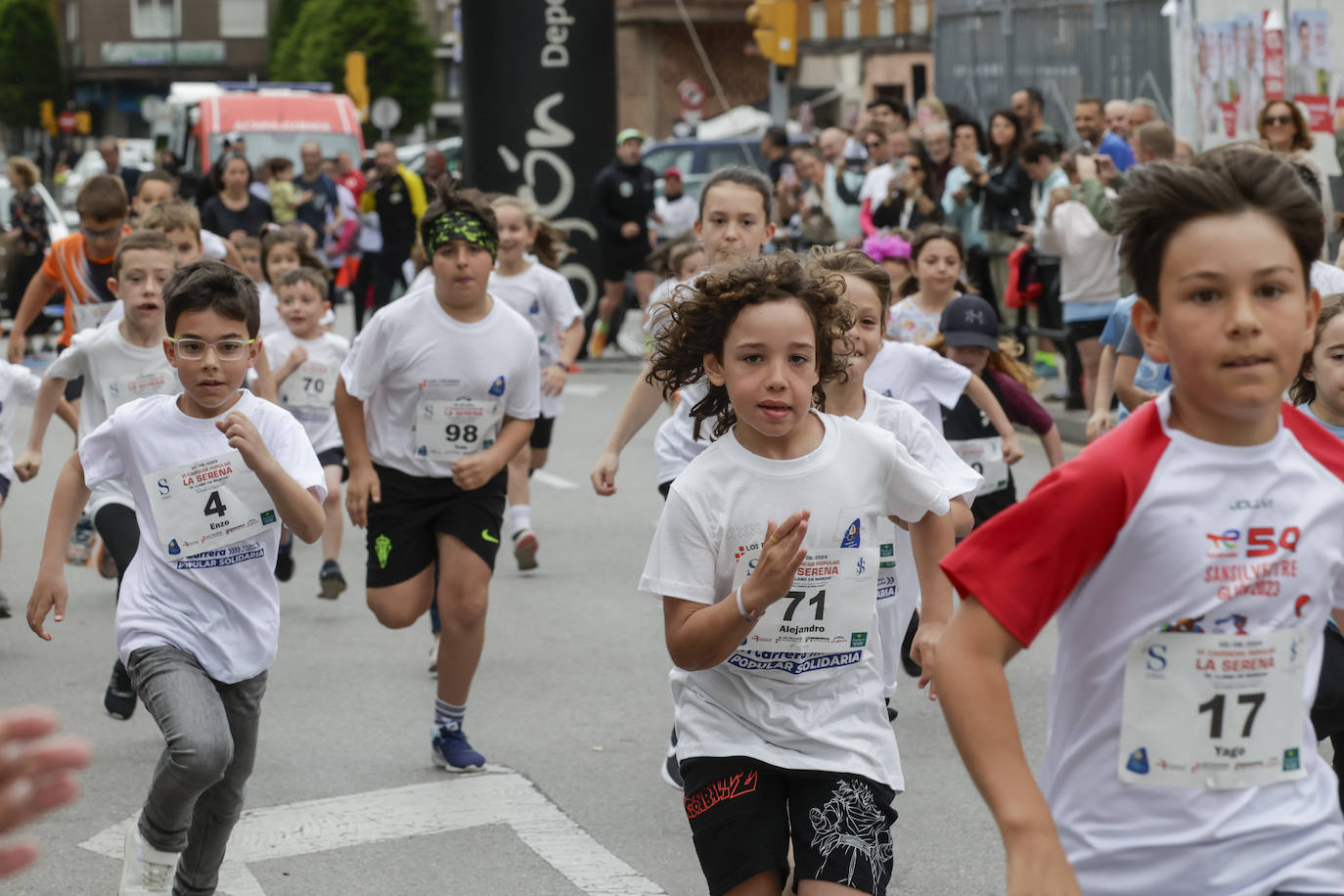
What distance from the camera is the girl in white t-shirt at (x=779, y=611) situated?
374 centimetres

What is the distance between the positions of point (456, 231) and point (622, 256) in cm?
1316

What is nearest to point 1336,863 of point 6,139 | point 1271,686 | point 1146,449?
point 1271,686

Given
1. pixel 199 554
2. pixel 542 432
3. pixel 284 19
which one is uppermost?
pixel 284 19

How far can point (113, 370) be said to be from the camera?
7.22 metres

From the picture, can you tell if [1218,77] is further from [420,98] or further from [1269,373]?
[420,98]

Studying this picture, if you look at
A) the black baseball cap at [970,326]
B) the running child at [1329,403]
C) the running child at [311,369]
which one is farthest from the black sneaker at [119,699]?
A: the running child at [1329,403]

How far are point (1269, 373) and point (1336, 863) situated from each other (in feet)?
2.23

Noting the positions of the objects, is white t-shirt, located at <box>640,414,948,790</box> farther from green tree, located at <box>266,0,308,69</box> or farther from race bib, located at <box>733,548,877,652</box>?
A: green tree, located at <box>266,0,308,69</box>

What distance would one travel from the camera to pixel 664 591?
373cm

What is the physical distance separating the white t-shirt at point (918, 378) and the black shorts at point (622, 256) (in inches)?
511

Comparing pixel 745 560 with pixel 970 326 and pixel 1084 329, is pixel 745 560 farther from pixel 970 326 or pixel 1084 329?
pixel 1084 329

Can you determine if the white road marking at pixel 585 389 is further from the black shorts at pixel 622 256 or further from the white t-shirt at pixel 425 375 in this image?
the white t-shirt at pixel 425 375

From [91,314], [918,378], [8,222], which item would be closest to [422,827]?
[918,378]

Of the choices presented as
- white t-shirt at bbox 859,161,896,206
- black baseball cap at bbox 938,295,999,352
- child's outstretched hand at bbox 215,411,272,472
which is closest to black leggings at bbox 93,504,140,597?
child's outstretched hand at bbox 215,411,272,472
